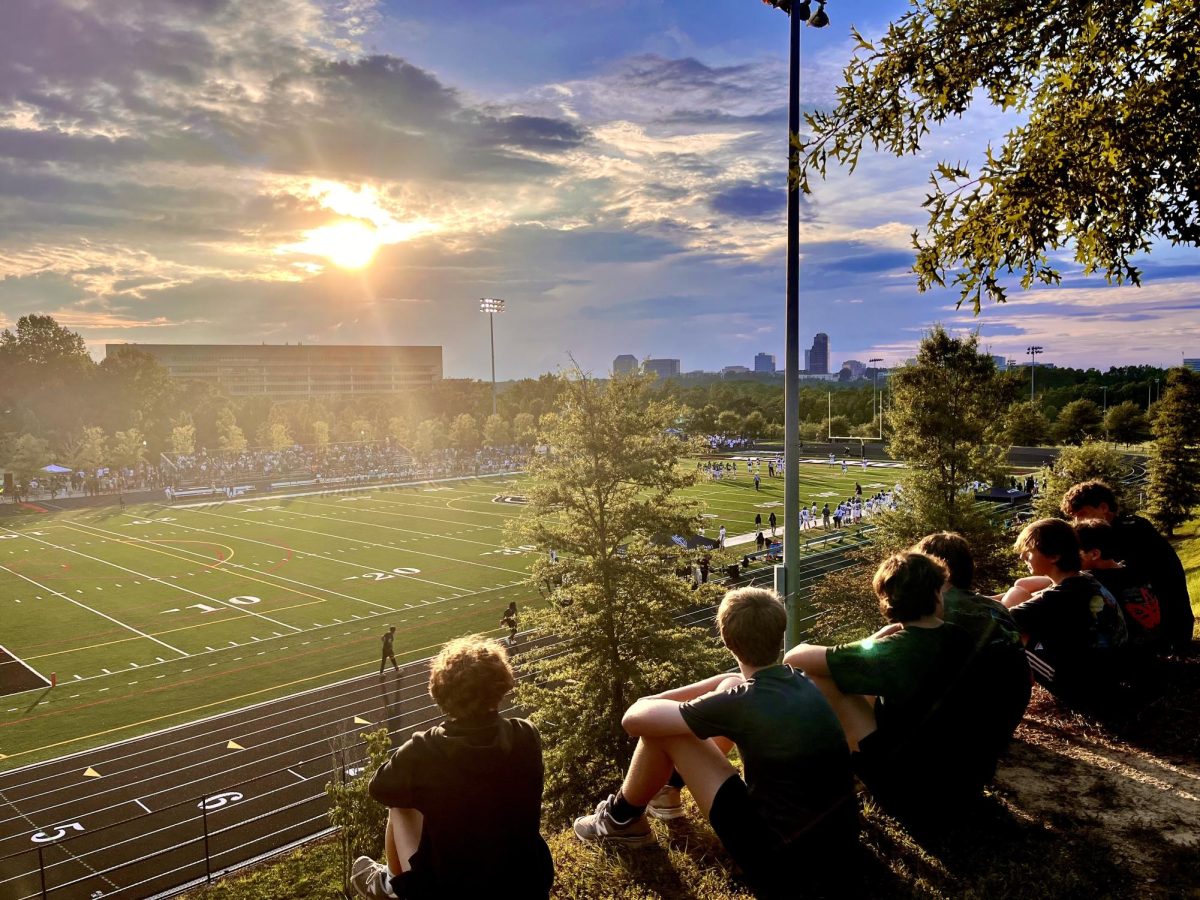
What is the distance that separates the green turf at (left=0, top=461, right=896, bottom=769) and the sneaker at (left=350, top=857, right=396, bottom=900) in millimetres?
11309

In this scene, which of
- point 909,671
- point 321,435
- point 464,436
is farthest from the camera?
point 321,435

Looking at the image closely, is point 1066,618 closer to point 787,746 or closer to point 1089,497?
point 1089,497

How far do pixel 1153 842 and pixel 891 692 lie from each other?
170 cm

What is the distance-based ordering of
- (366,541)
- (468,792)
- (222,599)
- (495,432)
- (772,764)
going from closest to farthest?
(468,792) < (772,764) < (222,599) < (366,541) < (495,432)

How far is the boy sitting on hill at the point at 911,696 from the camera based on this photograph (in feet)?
11.8

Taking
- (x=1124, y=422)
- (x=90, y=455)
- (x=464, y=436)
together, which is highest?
(x=1124, y=422)

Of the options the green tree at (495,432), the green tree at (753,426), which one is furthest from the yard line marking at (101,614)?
the green tree at (753,426)

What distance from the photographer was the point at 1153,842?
3889 millimetres

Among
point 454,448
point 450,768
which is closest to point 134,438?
point 454,448

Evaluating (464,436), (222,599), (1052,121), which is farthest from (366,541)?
(464,436)

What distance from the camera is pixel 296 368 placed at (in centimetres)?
16712

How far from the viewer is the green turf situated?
21.7 meters

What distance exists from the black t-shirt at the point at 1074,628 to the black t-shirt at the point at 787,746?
207 centimetres

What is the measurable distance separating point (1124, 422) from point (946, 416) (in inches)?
3021
